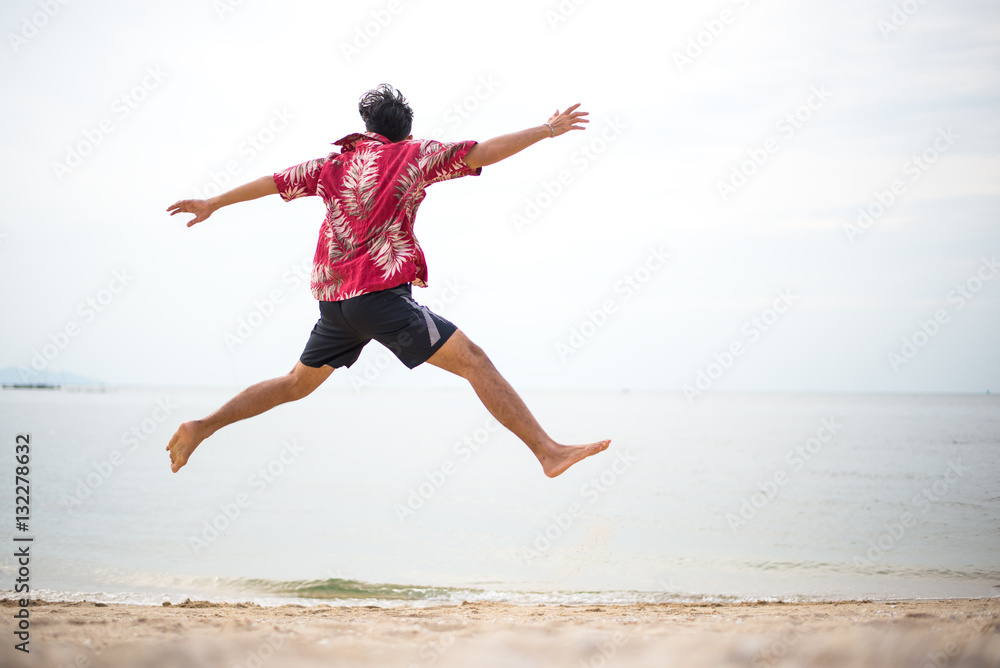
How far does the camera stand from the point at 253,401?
11.7 feet

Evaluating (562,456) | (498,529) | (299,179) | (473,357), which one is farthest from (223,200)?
(498,529)

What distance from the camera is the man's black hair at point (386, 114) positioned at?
3393 mm

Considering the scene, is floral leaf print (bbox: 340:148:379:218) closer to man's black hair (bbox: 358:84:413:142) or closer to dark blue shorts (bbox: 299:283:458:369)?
man's black hair (bbox: 358:84:413:142)

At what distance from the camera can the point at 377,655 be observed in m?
2.34

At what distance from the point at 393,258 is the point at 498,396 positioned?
78 cm

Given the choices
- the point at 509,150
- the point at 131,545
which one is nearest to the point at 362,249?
the point at 509,150

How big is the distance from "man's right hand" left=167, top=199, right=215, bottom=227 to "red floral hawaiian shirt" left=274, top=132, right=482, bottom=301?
0.88 metres

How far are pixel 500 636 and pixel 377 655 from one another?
0.45m

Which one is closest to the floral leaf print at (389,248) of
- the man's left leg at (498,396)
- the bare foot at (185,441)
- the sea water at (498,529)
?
the man's left leg at (498,396)

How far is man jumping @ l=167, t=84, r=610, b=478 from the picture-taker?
3107 mm

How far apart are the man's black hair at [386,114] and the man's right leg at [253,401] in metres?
1.19

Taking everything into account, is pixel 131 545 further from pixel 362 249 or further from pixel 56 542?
pixel 362 249

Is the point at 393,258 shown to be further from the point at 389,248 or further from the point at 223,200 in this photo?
the point at 223,200

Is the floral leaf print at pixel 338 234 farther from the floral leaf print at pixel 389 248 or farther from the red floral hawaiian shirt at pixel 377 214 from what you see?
the floral leaf print at pixel 389 248
